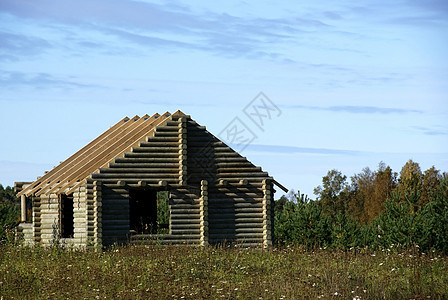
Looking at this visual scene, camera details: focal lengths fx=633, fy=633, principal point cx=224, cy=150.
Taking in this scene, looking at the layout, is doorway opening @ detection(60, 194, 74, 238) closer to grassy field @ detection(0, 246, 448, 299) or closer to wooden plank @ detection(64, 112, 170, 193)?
wooden plank @ detection(64, 112, 170, 193)

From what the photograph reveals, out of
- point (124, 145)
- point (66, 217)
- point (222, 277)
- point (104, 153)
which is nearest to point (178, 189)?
point (124, 145)

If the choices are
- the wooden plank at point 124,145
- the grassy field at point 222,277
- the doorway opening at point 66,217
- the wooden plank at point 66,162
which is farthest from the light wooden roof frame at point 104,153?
the grassy field at point 222,277

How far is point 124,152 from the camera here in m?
23.1

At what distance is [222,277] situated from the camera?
1393 centimetres

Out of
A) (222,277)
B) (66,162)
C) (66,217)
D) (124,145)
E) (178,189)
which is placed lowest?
(222,277)

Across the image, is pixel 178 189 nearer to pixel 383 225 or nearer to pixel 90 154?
pixel 90 154

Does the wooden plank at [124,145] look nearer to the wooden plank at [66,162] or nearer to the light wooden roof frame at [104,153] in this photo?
the light wooden roof frame at [104,153]

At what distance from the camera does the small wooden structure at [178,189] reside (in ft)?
74.0

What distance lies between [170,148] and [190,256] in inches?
285

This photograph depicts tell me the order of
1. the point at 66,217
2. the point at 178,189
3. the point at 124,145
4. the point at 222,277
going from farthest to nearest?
1. the point at 66,217
2. the point at 124,145
3. the point at 178,189
4. the point at 222,277

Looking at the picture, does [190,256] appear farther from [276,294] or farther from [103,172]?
[103,172]

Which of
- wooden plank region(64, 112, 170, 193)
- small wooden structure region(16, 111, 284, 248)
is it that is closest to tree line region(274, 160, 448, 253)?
small wooden structure region(16, 111, 284, 248)

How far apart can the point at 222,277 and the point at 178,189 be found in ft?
30.6

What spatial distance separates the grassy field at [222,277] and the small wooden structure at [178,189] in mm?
5463
